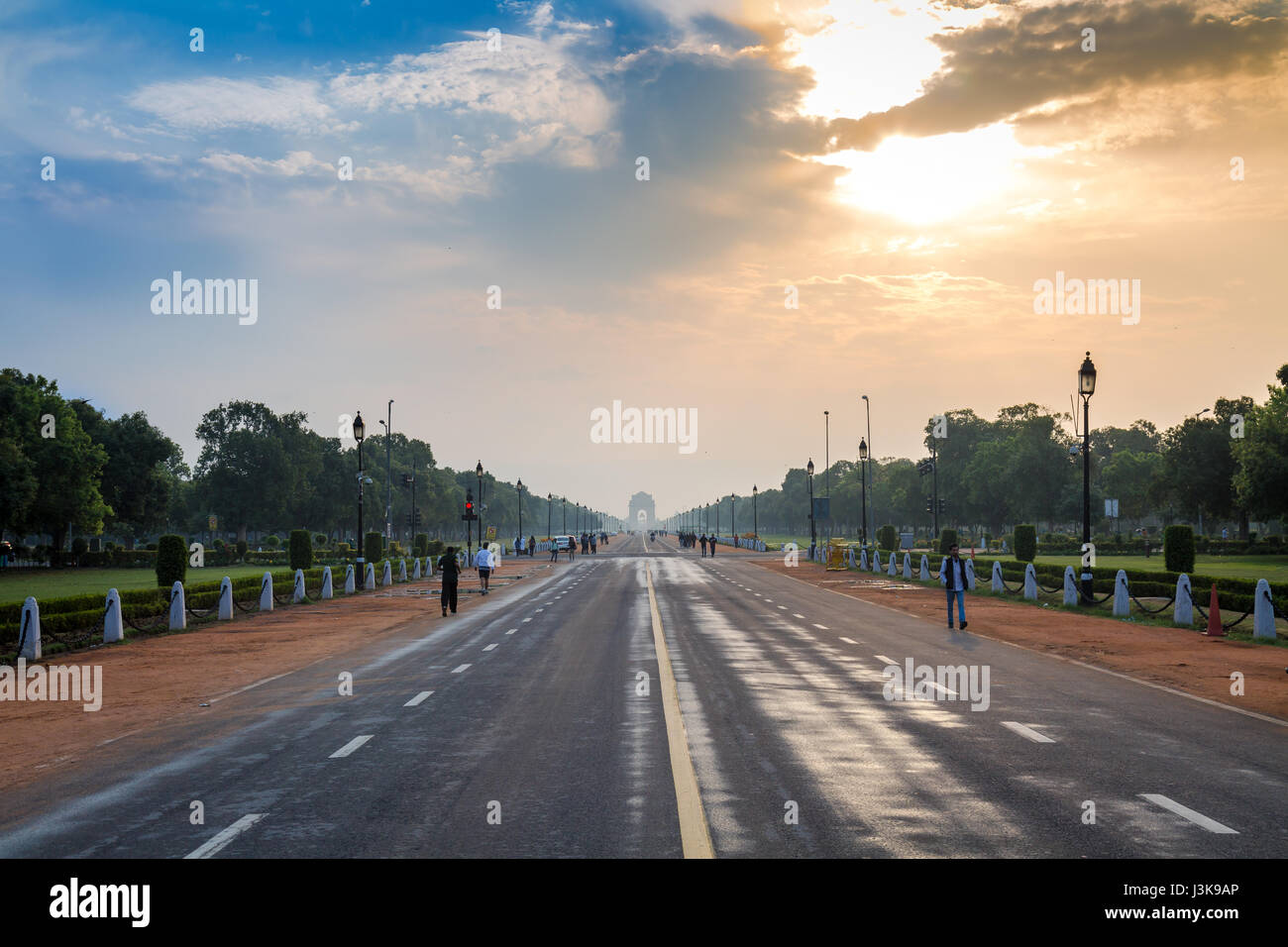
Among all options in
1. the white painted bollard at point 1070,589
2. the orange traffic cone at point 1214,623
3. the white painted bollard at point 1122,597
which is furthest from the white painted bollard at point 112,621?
the white painted bollard at point 1070,589

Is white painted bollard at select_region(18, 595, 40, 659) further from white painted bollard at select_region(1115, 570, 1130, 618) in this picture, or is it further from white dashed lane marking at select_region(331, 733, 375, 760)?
white painted bollard at select_region(1115, 570, 1130, 618)

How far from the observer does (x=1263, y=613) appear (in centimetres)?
2098

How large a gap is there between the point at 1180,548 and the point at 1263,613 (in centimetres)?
1261

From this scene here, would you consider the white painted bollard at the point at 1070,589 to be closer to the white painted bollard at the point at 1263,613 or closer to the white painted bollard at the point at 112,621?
the white painted bollard at the point at 1263,613

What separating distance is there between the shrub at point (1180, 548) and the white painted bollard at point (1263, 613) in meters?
11.7

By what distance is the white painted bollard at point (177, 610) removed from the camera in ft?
83.7

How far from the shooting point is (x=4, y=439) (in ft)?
205

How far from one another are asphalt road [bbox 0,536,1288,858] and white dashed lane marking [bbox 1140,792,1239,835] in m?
0.03

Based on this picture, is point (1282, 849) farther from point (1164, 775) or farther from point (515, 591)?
point (515, 591)

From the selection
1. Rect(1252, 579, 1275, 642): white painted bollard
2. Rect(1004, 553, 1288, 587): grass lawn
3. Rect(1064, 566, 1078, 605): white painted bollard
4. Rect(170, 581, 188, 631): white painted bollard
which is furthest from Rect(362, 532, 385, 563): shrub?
Rect(1252, 579, 1275, 642): white painted bollard

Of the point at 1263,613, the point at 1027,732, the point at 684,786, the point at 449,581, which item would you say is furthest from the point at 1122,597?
the point at 684,786

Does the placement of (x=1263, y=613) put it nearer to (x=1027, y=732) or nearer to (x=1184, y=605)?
(x=1184, y=605)
